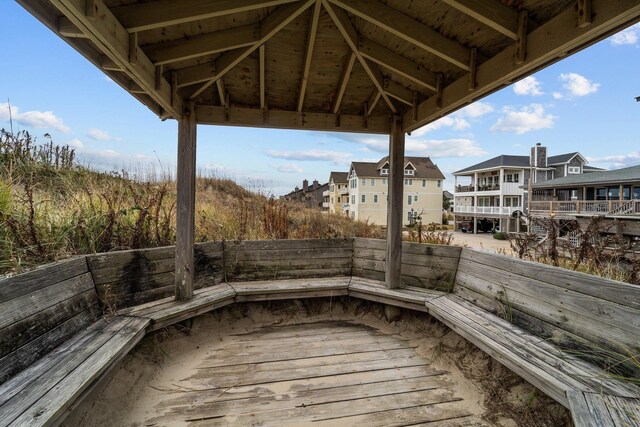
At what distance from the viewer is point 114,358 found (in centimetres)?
188

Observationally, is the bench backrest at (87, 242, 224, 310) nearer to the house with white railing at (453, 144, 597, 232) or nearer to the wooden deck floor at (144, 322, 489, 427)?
the wooden deck floor at (144, 322, 489, 427)

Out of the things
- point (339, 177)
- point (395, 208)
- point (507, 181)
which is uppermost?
point (339, 177)

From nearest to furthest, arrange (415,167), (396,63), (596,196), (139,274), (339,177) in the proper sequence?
(396,63), (139,274), (596,196), (415,167), (339,177)

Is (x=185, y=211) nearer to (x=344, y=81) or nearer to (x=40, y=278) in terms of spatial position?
(x=40, y=278)

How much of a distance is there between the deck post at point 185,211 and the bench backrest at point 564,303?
2967 mm

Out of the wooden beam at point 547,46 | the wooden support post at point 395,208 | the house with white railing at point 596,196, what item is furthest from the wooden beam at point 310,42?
the house with white railing at point 596,196

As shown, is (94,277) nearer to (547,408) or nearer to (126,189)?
(126,189)

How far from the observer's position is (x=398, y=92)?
3.31 m

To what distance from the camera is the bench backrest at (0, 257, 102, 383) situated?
1.72m

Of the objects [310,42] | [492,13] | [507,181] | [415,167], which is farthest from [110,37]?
[415,167]

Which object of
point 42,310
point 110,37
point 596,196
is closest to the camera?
point 110,37

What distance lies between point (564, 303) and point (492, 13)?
2.09 m

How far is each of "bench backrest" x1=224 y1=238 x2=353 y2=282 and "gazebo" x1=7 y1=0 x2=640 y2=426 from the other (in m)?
0.03

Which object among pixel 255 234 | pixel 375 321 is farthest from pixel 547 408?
pixel 255 234
